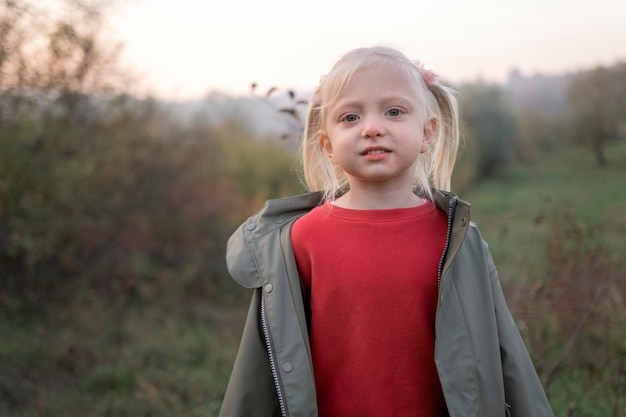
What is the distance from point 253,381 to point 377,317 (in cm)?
47

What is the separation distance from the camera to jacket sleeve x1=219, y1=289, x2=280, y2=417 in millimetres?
2377

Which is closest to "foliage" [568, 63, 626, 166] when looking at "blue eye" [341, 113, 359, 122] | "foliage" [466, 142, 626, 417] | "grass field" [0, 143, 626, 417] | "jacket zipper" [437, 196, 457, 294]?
"grass field" [0, 143, 626, 417]

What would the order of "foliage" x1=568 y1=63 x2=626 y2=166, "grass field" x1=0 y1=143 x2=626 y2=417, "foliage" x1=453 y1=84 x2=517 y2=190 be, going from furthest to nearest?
"foliage" x1=453 y1=84 x2=517 y2=190, "foliage" x1=568 y1=63 x2=626 y2=166, "grass field" x1=0 y1=143 x2=626 y2=417

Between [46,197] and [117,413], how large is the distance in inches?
101

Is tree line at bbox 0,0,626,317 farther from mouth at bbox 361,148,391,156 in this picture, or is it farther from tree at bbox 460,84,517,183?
tree at bbox 460,84,517,183

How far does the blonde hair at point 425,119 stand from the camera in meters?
2.35

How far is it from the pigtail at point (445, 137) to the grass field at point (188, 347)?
5.37 feet

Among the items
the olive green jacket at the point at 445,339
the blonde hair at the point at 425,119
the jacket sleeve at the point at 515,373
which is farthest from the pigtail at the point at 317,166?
→ the jacket sleeve at the point at 515,373

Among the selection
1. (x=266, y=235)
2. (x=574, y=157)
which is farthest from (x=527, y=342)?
(x=574, y=157)

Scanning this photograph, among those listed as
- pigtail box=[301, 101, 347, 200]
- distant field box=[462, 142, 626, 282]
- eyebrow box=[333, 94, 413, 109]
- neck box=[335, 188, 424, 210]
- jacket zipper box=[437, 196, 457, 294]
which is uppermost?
eyebrow box=[333, 94, 413, 109]

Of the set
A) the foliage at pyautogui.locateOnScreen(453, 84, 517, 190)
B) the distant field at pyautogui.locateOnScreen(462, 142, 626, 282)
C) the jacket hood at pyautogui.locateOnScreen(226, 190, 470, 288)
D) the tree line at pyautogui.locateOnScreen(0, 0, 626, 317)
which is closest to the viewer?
the jacket hood at pyautogui.locateOnScreen(226, 190, 470, 288)

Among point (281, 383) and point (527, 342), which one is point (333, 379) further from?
point (527, 342)

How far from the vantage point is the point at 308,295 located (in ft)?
7.99

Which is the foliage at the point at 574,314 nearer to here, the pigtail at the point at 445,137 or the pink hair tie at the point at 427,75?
the pigtail at the point at 445,137
